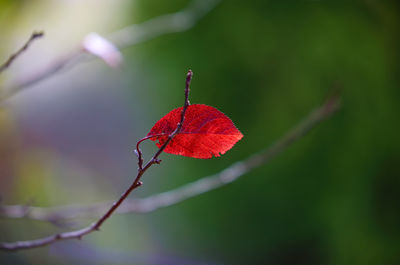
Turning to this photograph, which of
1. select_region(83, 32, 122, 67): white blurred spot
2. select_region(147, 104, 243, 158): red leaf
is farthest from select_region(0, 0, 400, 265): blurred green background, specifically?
select_region(147, 104, 243, 158): red leaf

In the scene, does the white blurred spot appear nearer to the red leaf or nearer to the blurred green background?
the red leaf

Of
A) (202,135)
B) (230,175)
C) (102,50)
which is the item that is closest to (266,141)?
(230,175)

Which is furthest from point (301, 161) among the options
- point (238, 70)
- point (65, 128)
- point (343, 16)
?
point (65, 128)

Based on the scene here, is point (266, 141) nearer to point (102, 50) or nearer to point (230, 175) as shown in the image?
point (230, 175)

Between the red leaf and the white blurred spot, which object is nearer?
Result: the red leaf

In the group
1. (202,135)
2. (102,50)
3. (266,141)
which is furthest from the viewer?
(266,141)

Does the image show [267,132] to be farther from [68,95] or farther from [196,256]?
[68,95]

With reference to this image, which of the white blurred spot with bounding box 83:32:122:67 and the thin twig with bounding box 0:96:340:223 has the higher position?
the white blurred spot with bounding box 83:32:122:67

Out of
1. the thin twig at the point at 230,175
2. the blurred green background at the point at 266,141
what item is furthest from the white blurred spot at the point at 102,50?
the blurred green background at the point at 266,141

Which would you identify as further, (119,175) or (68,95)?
(68,95)
